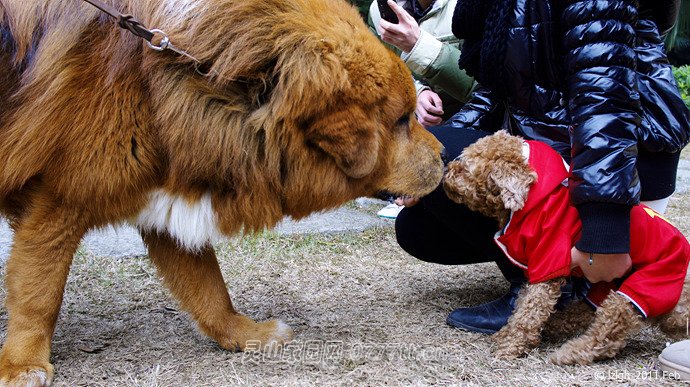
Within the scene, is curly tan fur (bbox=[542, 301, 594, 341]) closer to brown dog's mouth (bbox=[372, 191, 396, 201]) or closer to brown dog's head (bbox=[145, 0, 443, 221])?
brown dog's mouth (bbox=[372, 191, 396, 201])

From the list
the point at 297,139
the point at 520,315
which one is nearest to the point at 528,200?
the point at 520,315

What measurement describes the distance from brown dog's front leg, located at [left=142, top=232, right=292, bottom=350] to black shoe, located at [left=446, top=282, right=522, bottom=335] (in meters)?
0.86

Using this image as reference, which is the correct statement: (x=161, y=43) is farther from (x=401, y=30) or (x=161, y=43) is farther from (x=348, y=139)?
(x=401, y=30)

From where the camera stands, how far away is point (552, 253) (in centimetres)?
269

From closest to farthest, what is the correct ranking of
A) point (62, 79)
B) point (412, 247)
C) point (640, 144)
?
point (62, 79) → point (640, 144) → point (412, 247)

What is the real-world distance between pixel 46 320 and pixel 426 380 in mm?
1404

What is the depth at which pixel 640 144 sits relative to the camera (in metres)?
2.72

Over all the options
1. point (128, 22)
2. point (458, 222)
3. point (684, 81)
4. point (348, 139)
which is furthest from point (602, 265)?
point (684, 81)

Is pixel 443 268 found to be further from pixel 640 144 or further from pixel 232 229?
pixel 232 229

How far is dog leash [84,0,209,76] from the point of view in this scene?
83.7 inches

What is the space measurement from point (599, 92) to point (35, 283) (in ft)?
6.96

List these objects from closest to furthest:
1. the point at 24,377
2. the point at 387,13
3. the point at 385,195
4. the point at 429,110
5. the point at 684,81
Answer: the point at 24,377
the point at 385,195
the point at 387,13
the point at 429,110
the point at 684,81

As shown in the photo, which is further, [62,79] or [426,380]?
[426,380]

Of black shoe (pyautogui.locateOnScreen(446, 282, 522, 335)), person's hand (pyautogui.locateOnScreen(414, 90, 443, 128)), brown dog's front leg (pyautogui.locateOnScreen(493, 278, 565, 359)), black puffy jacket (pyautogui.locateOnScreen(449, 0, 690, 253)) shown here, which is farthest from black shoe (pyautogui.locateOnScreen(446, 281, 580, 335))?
person's hand (pyautogui.locateOnScreen(414, 90, 443, 128))
